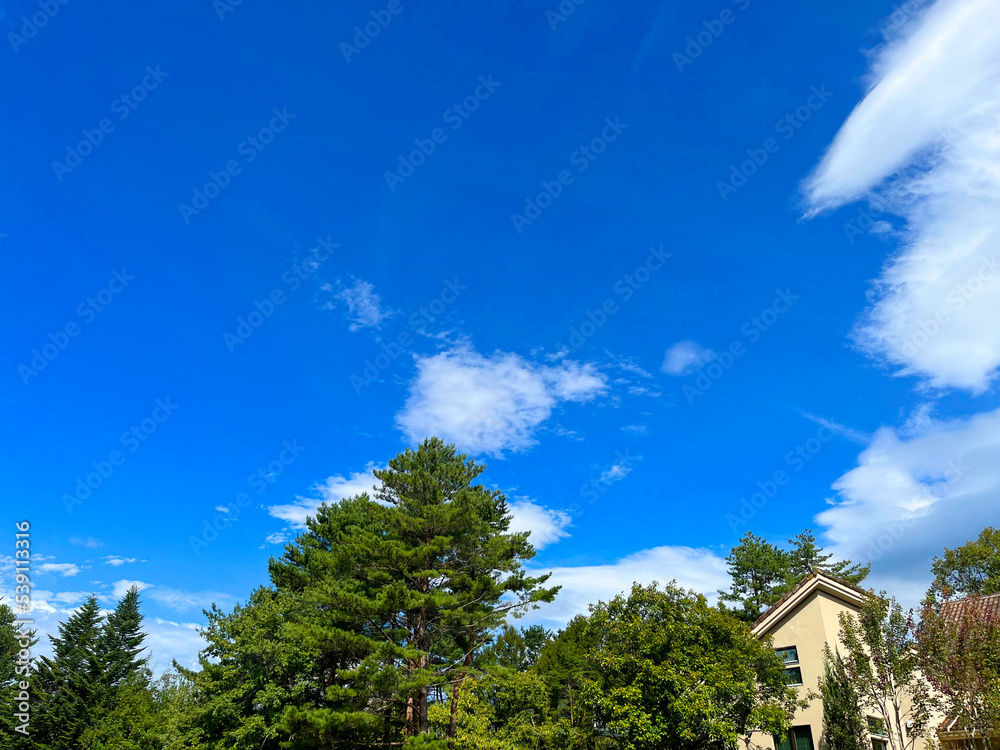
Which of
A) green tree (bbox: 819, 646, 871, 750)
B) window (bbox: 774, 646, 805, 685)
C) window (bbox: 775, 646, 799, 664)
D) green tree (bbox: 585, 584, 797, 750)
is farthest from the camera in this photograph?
window (bbox: 775, 646, 799, 664)

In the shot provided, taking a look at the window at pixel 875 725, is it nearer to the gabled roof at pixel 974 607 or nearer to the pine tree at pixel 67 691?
the gabled roof at pixel 974 607

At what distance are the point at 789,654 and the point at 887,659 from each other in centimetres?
901

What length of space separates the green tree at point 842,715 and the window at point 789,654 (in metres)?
4.16

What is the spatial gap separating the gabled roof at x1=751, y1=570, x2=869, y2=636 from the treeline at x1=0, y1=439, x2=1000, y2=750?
169 cm

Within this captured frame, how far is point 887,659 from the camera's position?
20.4 m

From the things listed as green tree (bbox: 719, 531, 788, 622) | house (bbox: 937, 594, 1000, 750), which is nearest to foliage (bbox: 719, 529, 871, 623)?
green tree (bbox: 719, 531, 788, 622)

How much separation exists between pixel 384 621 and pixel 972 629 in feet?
76.6

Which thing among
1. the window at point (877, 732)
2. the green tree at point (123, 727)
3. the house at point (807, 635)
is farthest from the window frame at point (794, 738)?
the green tree at point (123, 727)

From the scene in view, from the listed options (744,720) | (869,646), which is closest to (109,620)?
(744,720)

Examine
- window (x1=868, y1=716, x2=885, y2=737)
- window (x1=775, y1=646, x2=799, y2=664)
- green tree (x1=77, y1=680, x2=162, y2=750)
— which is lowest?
green tree (x1=77, y1=680, x2=162, y2=750)

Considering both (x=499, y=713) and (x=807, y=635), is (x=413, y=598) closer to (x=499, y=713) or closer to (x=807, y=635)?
(x=499, y=713)

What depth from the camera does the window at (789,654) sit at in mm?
28356

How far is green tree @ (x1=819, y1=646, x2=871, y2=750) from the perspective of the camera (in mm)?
22562

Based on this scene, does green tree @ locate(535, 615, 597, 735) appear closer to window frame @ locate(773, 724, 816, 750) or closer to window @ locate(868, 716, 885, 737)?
window frame @ locate(773, 724, 816, 750)
